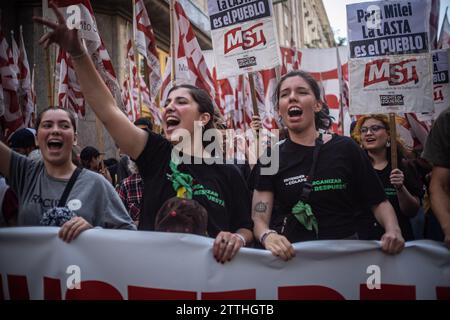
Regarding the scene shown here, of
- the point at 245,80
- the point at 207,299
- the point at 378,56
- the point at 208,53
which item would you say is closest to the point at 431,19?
the point at 378,56

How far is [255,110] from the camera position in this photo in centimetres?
510

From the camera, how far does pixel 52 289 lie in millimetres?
2289

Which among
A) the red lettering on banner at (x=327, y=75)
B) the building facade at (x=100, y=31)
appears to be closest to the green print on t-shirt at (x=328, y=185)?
the building facade at (x=100, y=31)

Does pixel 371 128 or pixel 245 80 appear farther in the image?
pixel 245 80

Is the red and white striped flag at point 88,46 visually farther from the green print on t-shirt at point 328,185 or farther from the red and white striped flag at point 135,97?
the green print on t-shirt at point 328,185

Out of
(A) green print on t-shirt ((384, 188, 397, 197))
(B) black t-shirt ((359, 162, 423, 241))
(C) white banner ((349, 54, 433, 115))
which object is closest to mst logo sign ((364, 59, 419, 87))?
(C) white banner ((349, 54, 433, 115))

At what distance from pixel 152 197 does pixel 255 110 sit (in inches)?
116

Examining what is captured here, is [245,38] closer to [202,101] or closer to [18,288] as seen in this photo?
[202,101]

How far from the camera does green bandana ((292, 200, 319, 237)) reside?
2.34 metres

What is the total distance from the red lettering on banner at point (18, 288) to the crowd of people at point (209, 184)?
299 millimetres

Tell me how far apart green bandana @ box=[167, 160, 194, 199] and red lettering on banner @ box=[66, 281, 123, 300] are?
58 cm

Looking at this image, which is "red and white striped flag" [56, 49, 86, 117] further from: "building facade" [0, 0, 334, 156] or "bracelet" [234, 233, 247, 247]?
"bracelet" [234, 233, 247, 247]

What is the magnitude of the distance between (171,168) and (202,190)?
0.21 m

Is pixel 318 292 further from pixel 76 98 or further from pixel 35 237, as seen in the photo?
pixel 76 98
